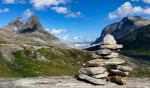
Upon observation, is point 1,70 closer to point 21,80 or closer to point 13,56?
point 13,56

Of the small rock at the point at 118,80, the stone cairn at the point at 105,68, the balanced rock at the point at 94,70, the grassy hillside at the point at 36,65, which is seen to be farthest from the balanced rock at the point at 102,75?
the grassy hillside at the point at 36,65

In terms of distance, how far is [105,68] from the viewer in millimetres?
40656

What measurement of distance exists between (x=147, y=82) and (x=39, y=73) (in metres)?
103

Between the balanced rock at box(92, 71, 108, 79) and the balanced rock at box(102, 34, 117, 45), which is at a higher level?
the balanced rock at box(102, 34, 117, 45)

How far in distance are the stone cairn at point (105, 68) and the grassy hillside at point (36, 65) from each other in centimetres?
9404

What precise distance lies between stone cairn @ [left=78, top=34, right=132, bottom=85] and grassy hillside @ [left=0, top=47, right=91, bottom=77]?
309 ft

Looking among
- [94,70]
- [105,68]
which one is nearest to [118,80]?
[105,68]

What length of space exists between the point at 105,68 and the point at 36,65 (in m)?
122

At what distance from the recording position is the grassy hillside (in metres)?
141

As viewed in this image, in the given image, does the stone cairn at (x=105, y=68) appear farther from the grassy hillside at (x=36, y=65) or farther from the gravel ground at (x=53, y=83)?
the grassy hillside at (x=36, y=65)

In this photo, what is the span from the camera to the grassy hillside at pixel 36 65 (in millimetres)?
141250

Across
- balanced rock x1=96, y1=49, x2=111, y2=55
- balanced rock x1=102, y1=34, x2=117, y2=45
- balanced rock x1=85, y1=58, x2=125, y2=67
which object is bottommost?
balanced rock x1=85, y1=58, x2=125, y2=67

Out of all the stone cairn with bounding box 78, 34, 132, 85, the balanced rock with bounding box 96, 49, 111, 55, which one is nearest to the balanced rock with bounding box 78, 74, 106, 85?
the stone cairn with bounding box 78, 34, 132, 85

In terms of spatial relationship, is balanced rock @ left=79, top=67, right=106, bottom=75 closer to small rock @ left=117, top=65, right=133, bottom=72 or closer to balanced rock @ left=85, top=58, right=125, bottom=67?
balanced rock @ left=85, top=58, right=125, bottom=67
